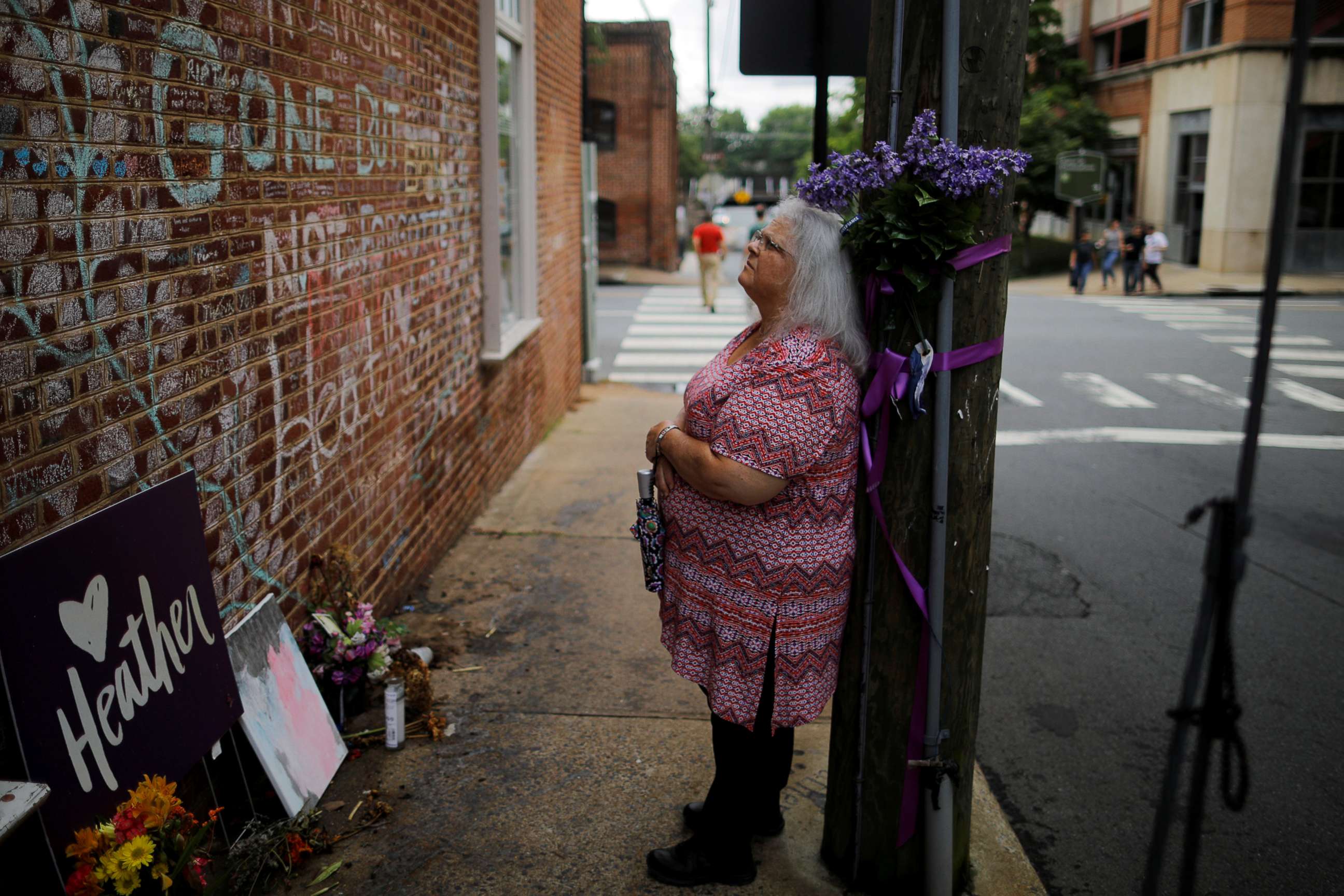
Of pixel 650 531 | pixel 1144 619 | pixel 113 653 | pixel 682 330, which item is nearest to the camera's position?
pixel 113 653

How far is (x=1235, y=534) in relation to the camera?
1737mm

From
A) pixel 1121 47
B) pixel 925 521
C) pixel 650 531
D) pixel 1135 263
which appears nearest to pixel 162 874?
pixel 650 531

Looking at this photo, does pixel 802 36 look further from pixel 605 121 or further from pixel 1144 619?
pixel 605 121

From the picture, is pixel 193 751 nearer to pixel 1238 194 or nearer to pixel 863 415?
pixel 863 415

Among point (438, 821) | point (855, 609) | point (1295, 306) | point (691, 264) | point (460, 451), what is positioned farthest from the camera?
point (691, 264)

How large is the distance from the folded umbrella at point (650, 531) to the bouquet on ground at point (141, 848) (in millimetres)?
1246

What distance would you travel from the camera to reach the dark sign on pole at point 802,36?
177 inches

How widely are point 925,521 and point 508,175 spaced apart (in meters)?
5.65

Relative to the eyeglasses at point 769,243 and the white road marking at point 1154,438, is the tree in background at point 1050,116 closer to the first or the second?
the white road marking at point 1154,438

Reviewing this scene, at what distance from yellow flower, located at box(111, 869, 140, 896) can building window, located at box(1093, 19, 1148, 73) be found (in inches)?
1388

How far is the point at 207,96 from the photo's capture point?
308 centimetres

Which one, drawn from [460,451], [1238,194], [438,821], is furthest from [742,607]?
[1238,194]

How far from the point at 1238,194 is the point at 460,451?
2656cm

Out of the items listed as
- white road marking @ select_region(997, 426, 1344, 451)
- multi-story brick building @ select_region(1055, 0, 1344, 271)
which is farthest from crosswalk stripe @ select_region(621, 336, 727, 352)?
multi-story brick building @ select_region(1055, 0, 1344, 271)
